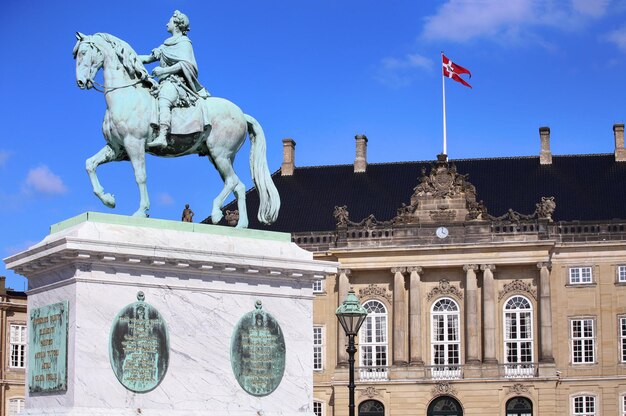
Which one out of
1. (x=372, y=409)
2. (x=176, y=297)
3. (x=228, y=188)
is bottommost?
(x=372, y=409)

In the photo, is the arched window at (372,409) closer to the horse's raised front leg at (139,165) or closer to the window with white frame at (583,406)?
the window with white frame at (583,406)

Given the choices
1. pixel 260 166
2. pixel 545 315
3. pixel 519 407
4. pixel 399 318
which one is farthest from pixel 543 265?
pixel 260 166

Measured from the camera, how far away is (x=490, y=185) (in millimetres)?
62938

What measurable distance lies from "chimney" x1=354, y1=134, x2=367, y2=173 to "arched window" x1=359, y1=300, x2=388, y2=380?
28.8 ft

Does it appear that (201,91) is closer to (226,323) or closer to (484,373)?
(226,323)

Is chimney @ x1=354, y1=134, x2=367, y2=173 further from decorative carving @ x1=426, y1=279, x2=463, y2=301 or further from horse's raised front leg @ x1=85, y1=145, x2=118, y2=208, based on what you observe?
horse's raised front leg @ x1=85, y1=145, x2=118, y2=208

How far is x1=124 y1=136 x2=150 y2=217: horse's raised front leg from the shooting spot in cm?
1627

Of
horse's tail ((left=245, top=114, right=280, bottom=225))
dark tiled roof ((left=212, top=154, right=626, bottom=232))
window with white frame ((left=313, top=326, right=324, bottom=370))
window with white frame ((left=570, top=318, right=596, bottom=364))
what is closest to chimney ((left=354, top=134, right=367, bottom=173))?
dark tiled roof ((left=212, top=154, right=626, bottom=232))

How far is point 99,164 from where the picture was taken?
16.5 m

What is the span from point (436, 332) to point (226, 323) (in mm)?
44197

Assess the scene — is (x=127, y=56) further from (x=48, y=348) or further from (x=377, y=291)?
(x=377, y=291)

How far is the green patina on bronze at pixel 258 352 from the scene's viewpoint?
16.2m

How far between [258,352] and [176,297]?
1.34 meters

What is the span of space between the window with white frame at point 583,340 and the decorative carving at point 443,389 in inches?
219
